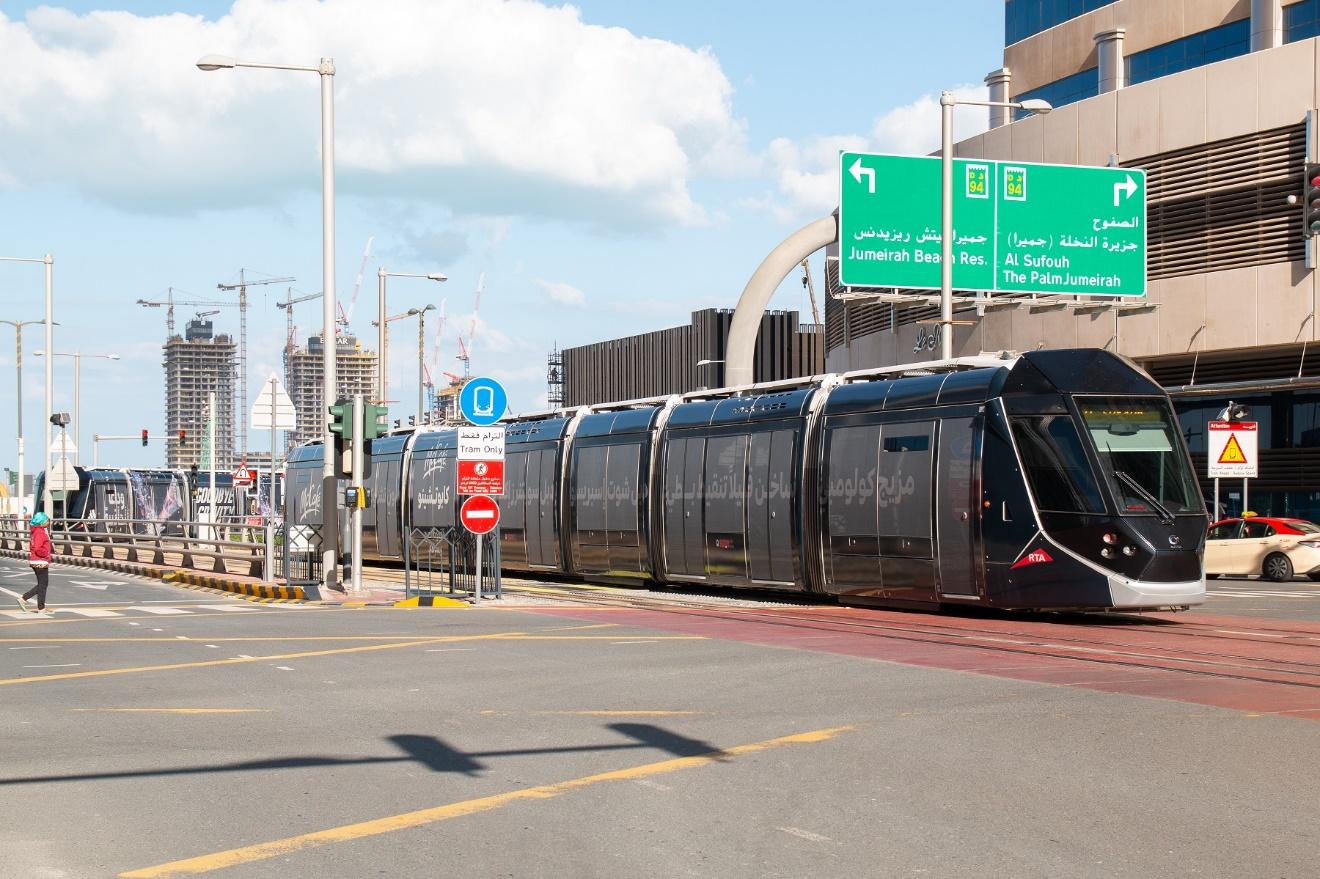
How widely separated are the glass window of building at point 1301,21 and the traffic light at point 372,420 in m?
30.2

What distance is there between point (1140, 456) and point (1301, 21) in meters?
30.9

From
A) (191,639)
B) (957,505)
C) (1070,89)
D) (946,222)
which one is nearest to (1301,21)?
(1070,89)

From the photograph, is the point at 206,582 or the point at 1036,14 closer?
the point at 206,582

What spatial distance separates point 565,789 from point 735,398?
725 inches

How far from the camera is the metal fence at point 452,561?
88.2 ft

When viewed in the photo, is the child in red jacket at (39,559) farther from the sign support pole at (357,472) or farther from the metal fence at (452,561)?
the metal fence at (452,561)

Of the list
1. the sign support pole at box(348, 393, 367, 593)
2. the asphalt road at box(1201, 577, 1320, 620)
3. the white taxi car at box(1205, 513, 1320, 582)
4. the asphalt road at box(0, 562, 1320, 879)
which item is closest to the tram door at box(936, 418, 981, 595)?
the asphalt road at box(1201, 577, 1320, 620)

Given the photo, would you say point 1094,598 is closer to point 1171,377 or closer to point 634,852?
point 634,852

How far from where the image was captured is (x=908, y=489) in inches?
858

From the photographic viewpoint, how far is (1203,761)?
369 inches

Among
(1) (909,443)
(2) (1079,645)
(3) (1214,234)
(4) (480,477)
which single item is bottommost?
(2) (1079,645)

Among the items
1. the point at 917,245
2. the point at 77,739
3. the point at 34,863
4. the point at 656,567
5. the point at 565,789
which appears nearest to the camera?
the point at 34,863

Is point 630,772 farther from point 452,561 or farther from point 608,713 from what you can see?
point 452,561

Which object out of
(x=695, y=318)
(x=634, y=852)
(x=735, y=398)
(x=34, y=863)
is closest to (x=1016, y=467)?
(x=735, y=398)
